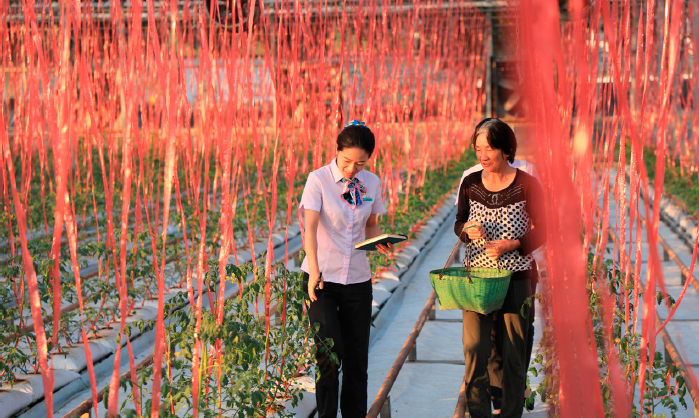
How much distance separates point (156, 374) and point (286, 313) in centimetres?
88

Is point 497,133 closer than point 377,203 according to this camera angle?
Yes

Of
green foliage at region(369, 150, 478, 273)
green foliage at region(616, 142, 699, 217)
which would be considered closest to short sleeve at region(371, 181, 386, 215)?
green foliage at region(369, 150, 478, 273)

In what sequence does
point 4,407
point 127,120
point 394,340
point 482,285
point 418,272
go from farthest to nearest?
point 418,272
point 394,340
point 4,407
point 482,285
point 127,120

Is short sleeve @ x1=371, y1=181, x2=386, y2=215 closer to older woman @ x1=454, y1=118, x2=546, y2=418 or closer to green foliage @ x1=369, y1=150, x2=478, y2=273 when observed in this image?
older woman @ x1=454, y1=118, x2=546, y2=418

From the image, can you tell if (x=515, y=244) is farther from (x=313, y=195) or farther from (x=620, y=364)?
(x=313, y=195)

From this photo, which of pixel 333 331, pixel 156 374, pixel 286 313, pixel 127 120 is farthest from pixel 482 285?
pixel 127 120

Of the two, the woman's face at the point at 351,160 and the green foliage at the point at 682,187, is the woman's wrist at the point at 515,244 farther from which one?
the green foliage at the point at 682,187

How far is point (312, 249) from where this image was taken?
71.9 inches

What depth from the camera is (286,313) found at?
2227mm

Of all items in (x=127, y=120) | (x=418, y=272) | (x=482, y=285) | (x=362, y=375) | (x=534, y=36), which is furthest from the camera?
(x=418, y=272)

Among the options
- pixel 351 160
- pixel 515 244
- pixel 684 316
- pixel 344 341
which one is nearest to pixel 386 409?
pixel 344 341

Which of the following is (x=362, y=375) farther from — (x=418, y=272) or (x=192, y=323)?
(x=418, y=272)

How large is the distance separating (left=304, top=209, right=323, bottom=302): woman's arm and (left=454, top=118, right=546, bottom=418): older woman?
445 mm

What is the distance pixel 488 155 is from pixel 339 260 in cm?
53
